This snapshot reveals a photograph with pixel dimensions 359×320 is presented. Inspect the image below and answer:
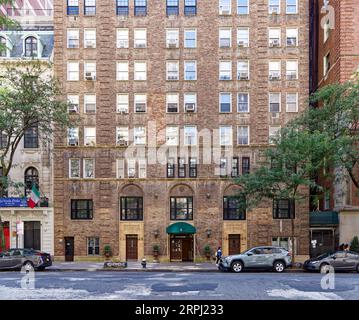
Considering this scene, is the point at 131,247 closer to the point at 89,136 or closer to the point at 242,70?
the point at 89,136

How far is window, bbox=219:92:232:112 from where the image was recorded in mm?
41469

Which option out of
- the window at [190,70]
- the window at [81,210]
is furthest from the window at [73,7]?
the window at [81,210]

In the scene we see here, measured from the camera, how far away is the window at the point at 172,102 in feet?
136

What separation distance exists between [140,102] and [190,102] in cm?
440

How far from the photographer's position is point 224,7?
4194 centimetres

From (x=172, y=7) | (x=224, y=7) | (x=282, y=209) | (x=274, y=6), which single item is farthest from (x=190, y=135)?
(x=274, y=6)

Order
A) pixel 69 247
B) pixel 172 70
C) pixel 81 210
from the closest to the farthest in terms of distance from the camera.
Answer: pixel 69 247, pixel 81 210, pixel 172 70

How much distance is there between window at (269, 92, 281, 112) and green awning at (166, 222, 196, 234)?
488 inches

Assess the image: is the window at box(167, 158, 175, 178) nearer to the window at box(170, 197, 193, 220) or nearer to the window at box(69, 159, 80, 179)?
the window at box(170, 197, 193, 220)

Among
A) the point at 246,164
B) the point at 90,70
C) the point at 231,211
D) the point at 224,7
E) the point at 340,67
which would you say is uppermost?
the point at 224,7

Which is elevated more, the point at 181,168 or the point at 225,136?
the point at 225,136
